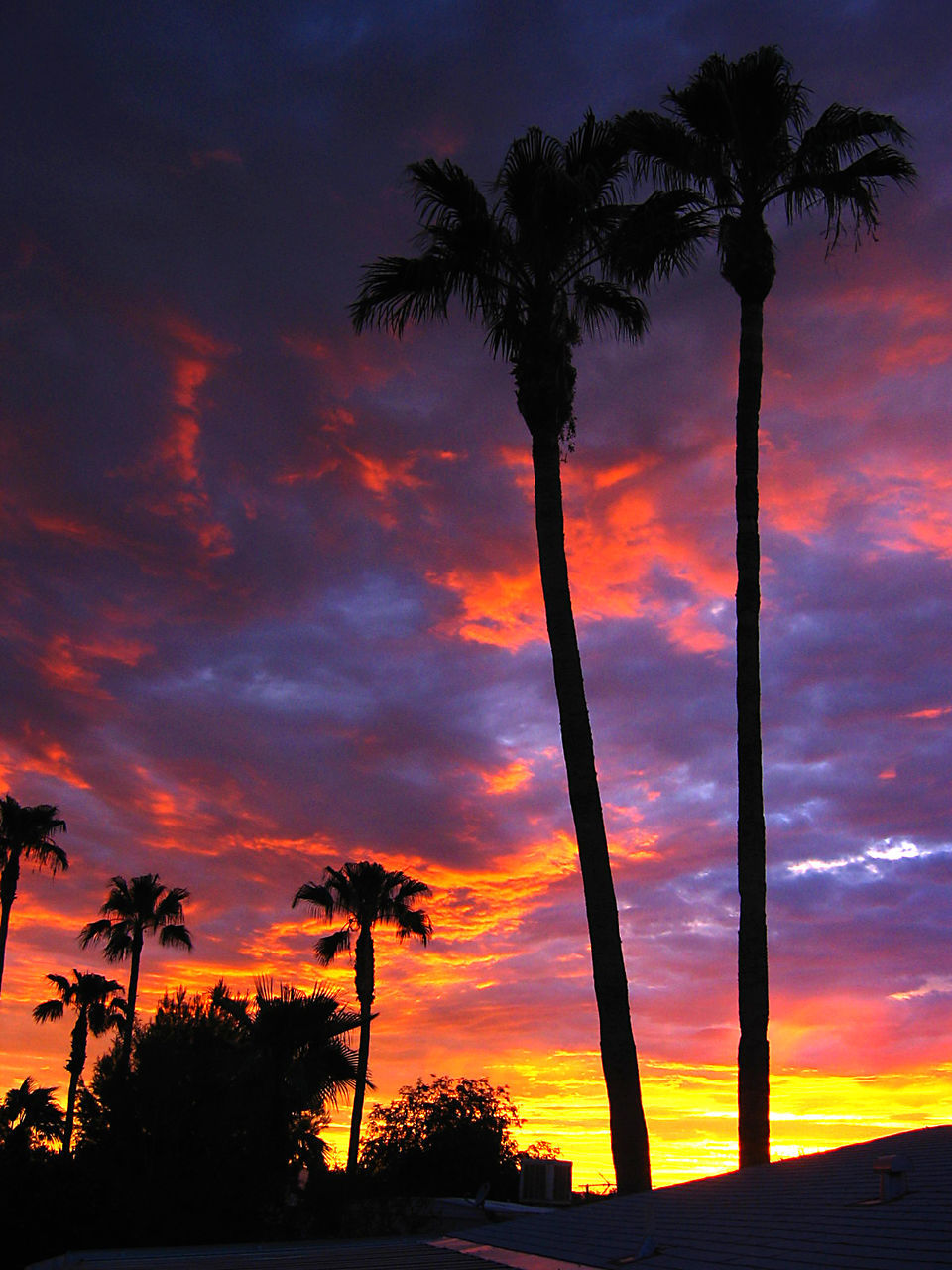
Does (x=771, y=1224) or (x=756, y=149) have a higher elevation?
(x=756, y=149)

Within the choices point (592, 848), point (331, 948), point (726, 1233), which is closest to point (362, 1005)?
point (331, 948)

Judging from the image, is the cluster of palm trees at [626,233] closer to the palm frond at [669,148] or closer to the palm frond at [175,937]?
the palm frond at [669,148]

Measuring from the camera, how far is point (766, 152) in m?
21.6

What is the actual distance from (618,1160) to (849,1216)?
7.86m

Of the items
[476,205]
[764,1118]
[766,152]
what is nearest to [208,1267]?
[764,1118]

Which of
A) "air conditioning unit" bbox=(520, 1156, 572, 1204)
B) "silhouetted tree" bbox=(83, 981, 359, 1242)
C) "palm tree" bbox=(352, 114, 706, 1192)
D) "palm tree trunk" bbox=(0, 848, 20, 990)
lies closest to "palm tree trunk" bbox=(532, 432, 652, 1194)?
"palm tree" bbox=(352, 114, 706, 1192)

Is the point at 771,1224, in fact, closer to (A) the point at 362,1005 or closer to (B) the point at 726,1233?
(B) the point at 726,1233

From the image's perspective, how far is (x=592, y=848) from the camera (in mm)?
18500

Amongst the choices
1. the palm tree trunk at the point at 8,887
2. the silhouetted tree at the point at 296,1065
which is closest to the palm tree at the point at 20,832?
the palm tree trunk at the point at 8,887

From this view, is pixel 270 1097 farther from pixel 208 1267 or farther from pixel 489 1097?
pixel 489 1097

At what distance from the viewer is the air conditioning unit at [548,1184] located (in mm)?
23297

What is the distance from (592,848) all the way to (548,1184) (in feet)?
30.9

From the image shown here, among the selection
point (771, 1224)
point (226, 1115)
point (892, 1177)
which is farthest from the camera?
point (226, 1115)

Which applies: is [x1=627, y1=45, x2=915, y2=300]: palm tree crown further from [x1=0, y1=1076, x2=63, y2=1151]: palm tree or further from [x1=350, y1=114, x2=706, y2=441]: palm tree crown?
[x1=0, y1=1076, x2=63, y2=1151]: palm tree
